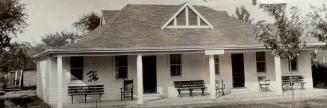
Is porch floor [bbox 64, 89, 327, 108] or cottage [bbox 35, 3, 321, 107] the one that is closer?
porch floor [bbox 64, 89, 327, 108]

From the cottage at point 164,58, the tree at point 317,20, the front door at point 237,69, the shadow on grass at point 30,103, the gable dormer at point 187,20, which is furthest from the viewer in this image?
the gable dormer at point 187,20

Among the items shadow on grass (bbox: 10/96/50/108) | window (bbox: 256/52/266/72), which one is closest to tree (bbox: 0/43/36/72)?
shadow on grass (bbox: 10/96/50/108)

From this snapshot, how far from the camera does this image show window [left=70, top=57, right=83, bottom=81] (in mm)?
16734

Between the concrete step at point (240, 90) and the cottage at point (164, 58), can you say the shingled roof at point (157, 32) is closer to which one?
the cottage at point (164, 58)

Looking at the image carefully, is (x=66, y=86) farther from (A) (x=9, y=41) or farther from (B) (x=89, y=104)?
(A) (x=9, y=41)

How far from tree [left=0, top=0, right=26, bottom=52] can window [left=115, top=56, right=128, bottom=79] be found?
8.86m

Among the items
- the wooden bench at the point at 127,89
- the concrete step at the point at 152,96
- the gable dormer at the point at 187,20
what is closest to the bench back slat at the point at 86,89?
the wooden bench at the point at 127,89

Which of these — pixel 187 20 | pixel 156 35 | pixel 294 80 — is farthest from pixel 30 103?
pixel 294 80

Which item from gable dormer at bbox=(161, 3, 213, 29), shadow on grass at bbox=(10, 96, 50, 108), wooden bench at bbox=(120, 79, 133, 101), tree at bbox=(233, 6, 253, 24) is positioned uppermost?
tree at bbox=(233, 6, 253, 24)

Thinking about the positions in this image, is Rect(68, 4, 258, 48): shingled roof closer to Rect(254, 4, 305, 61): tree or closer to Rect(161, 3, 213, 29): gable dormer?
Rect(161, 3, 213, 29): gable dormer

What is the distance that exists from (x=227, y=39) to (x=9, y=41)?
13.4 metres

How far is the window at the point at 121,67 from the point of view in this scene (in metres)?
17.4

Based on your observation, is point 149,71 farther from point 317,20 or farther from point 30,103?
point 317,20

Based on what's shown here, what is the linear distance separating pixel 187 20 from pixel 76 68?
639cm
